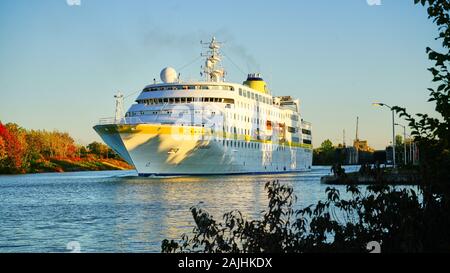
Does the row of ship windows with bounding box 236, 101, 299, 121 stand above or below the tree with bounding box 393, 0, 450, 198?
above

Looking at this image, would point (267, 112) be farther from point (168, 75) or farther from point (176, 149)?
point (176, 149)

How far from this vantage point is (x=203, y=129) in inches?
2525

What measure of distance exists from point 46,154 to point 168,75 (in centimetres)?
7017

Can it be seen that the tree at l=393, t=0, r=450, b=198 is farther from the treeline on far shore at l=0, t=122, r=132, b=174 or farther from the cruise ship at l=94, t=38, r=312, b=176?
the treeline on far shore at l=0, t=122, r=132, b=174

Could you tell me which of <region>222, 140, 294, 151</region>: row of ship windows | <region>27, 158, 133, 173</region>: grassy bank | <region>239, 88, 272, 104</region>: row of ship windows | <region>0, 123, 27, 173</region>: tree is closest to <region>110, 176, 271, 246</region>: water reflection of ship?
<region>222, 140, 294, 151</region>: row of ship windows

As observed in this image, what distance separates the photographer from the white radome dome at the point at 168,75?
244ft

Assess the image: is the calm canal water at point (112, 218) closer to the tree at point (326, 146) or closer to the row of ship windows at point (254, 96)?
the row of ship windows at point (254, 96)

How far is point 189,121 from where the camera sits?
2559 inches

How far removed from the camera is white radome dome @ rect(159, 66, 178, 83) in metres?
74.4

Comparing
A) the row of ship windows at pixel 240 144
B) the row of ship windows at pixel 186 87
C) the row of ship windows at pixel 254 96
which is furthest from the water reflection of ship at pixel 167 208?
the row of ship windows at pixel 254 96

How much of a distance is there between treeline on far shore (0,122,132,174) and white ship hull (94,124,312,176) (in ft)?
173

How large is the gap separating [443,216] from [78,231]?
55.3ft


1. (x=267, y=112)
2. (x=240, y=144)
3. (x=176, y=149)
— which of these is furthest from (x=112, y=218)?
(x=267, y=112)
